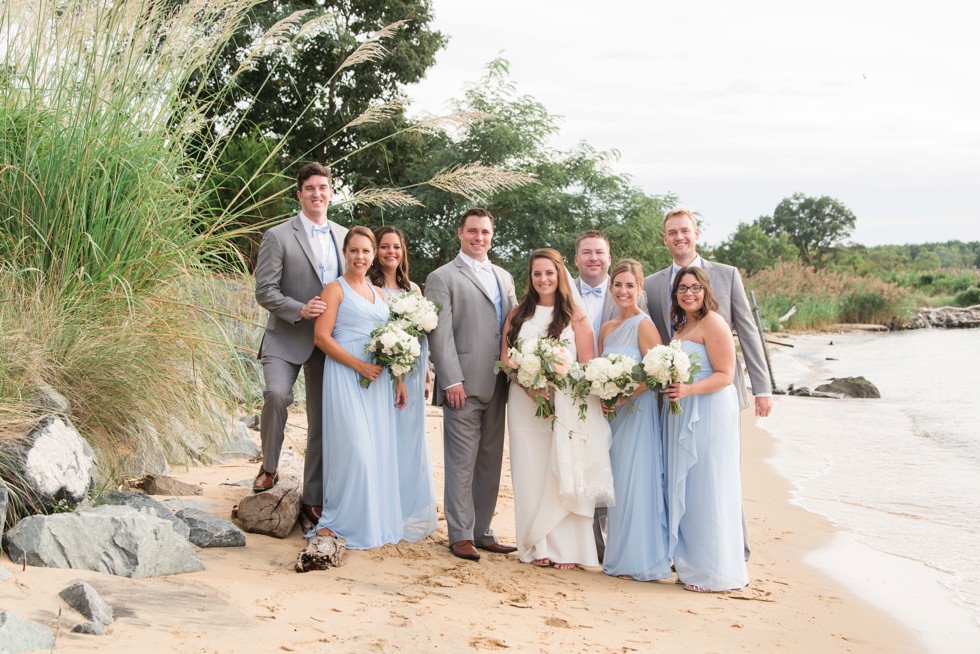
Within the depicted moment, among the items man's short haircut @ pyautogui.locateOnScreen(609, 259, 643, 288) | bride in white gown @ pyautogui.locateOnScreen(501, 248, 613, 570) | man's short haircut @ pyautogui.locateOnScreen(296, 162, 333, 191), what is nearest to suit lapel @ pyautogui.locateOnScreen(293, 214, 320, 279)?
man's short haircut @ pyautogui.locateOnScreen(296, 162, 333, 191)

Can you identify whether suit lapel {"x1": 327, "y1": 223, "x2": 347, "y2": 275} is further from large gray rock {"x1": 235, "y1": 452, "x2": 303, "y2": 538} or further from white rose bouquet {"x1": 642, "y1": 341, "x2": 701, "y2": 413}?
white rose bouquet {"x1": 642, "y1": 341, "x2": 701, "y2": 413}

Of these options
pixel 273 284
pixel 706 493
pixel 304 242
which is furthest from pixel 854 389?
pixel 273 284

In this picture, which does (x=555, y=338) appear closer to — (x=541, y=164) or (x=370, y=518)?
(x=370, y=518)

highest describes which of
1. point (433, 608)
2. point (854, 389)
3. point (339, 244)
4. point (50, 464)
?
point (339, 244)

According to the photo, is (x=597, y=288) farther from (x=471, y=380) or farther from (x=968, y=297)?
(x=968, y=297)

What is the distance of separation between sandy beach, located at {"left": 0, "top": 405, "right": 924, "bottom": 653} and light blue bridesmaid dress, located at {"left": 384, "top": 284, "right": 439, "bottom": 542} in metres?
0.21

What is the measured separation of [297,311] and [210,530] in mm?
1439

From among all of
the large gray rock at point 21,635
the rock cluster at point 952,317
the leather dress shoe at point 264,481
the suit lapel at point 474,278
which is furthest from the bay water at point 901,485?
the rock cluster at point 952,317

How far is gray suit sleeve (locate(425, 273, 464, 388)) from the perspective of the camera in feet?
19.5

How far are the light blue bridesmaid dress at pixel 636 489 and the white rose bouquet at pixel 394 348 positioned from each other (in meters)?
1.31

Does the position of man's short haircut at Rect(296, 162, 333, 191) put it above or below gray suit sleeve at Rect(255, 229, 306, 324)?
above

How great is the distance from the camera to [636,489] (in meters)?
5.76

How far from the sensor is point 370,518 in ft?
18.6

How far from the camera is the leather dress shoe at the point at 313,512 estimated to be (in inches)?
237
